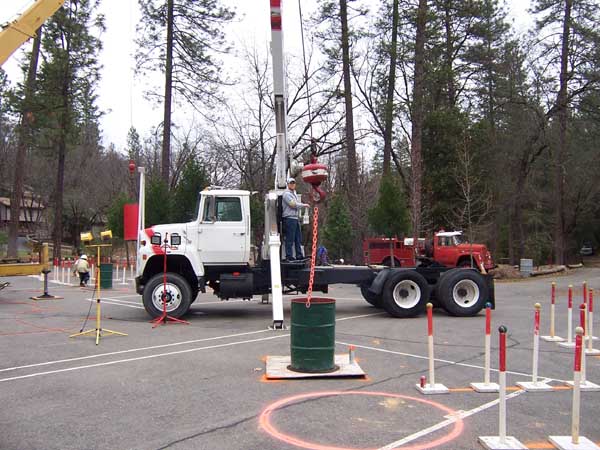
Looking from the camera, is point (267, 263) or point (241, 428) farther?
point (267, 263)

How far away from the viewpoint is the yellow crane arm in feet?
31.7

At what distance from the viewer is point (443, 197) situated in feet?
109

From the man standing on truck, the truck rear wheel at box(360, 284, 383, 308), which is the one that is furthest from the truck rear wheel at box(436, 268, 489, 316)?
the man standing on truck

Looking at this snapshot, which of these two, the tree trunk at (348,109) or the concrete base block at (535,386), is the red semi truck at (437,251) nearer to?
the tree trunk at (348,109)

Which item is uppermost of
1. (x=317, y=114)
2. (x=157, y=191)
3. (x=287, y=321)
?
(x=317, y=114)

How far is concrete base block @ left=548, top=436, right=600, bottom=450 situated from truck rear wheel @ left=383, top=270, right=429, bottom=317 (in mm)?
8066

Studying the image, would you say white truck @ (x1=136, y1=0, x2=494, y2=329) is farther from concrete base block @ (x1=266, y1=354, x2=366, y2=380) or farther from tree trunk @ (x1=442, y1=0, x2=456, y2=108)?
tree trunk @ (x1=442, y1=0, x2=456, y2=108)

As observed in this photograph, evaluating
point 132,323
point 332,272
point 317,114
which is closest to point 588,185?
point 317,114

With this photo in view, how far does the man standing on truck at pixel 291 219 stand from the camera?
12648 mm

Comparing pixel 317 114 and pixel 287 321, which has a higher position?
pixel 317 114

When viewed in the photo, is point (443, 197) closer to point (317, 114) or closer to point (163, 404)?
point (317, 114)

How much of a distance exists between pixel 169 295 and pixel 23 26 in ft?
20.3

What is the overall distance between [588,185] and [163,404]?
38.5 metres

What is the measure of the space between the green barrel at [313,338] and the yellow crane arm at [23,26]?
6575 millimetres
